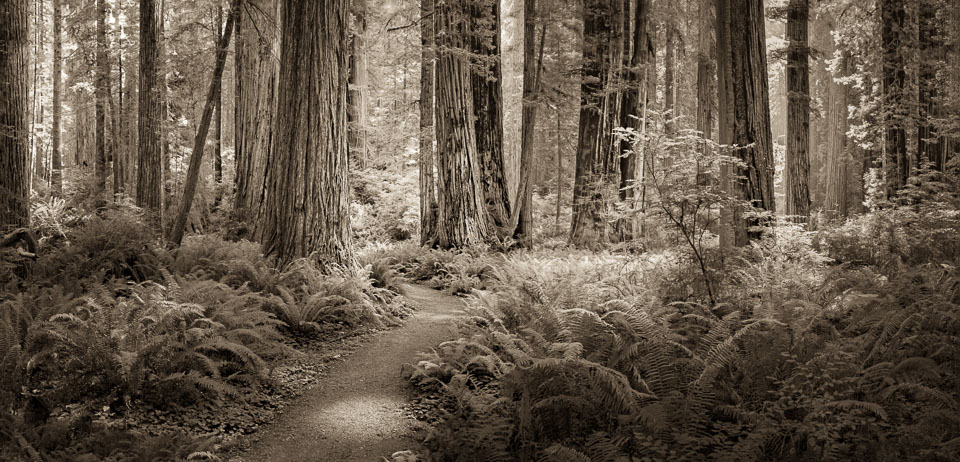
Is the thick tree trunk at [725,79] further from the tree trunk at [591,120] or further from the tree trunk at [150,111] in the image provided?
the tree trunk at [150,111]

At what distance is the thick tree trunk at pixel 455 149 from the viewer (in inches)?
469

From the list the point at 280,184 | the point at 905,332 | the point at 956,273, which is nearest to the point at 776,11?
the point at 956,273

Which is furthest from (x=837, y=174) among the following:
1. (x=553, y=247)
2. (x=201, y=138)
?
(x=201, y=138)

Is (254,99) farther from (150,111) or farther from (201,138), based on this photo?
(201,138)

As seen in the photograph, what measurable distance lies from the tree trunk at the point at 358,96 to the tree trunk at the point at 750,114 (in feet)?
Answer: 46.3

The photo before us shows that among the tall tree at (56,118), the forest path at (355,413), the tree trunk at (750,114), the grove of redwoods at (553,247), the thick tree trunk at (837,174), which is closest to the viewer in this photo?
the grove of redwoods at (553,247)

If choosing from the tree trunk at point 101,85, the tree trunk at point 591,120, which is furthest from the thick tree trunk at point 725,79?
the tree trunk at point 101,85

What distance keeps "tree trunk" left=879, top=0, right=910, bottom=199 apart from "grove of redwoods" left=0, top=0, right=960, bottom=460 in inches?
3.1

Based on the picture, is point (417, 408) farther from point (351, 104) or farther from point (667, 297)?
point (351, 104)

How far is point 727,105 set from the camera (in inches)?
327

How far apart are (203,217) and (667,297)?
13278 mm

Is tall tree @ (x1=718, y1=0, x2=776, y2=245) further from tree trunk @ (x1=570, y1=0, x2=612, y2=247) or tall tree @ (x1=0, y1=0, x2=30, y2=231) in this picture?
tall tree @ (x1=0, y1=0, x2=30, y2=231)

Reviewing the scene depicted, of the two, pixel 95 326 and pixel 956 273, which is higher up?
pixel 956 273

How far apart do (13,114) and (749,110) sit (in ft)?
34.5
